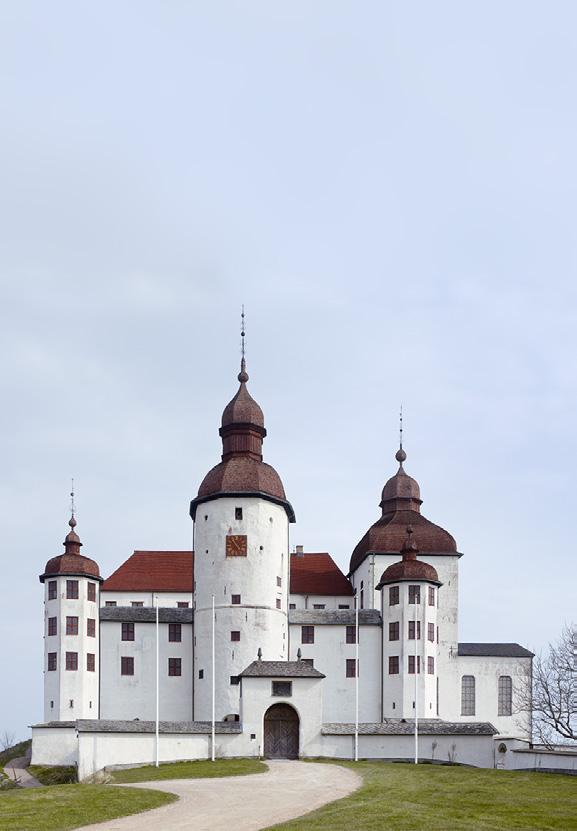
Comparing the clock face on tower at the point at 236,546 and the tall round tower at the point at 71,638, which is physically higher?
the clock face on tower at the point at 236,546

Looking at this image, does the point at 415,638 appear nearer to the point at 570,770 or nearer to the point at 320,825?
the point at 570,770

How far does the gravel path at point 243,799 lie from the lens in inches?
1302

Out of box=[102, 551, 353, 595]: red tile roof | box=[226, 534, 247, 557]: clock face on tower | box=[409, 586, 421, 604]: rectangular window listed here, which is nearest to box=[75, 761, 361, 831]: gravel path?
box=[226, 534, 247, 557]: clock face on tower

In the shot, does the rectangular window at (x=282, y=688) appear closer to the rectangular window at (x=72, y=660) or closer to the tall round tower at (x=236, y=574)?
the tall round tower at (x=236, y=574)

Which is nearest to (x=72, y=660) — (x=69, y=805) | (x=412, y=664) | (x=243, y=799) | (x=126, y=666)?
(x=126, y=666)

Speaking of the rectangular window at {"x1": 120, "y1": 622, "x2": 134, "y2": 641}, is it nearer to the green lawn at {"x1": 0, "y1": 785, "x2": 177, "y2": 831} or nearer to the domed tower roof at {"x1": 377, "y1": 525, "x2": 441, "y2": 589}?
the domed tower roof at {"x1": 377, "y1": 525, "x2": 441, "y2": 589}

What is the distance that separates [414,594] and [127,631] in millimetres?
17457

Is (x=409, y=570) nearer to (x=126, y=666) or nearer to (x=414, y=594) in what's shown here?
(x=414, y=594)

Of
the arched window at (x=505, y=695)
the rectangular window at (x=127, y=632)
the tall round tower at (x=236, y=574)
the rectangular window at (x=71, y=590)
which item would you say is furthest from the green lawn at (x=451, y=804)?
the rectangular window at (x=71, y=590)

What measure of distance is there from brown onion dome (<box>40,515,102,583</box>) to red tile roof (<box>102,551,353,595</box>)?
38.2 feet

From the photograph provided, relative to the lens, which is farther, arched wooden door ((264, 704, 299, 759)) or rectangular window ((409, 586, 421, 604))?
rectangular window ((409, 586, 421, 604))

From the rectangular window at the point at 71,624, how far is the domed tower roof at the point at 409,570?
1846cm

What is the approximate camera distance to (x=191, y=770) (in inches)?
2098

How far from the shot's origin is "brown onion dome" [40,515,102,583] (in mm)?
75500
